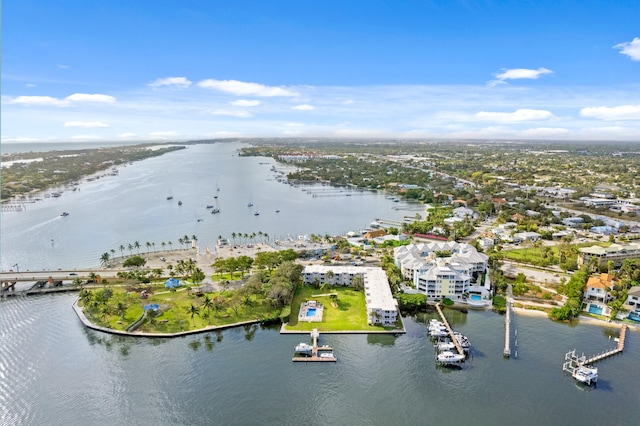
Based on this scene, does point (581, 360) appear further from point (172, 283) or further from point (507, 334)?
point (172, 283)

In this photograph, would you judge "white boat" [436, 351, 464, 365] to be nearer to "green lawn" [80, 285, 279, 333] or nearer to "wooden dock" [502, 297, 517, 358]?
"wooden dock" [502, 297, 517, 358]

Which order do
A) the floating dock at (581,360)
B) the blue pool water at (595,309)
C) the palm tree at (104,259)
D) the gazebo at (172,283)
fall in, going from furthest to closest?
the palm tree at (104,259) → the gazebo at (172,283) → the blue pool water at (595,309) → the floating dock at (581,360)

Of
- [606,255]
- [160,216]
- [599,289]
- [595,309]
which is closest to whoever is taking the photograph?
[595,309]

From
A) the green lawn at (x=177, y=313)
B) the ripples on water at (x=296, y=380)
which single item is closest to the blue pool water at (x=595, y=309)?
the ripples on water at (x=296, y=380)

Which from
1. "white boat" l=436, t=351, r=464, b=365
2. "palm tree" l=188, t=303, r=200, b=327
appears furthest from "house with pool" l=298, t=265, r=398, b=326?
"palm tree" l=188, t=303, r=200, b=327

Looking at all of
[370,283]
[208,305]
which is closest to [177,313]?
[208,305]

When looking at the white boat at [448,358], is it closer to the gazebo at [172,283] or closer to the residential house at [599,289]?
the residential house at [599,289]
